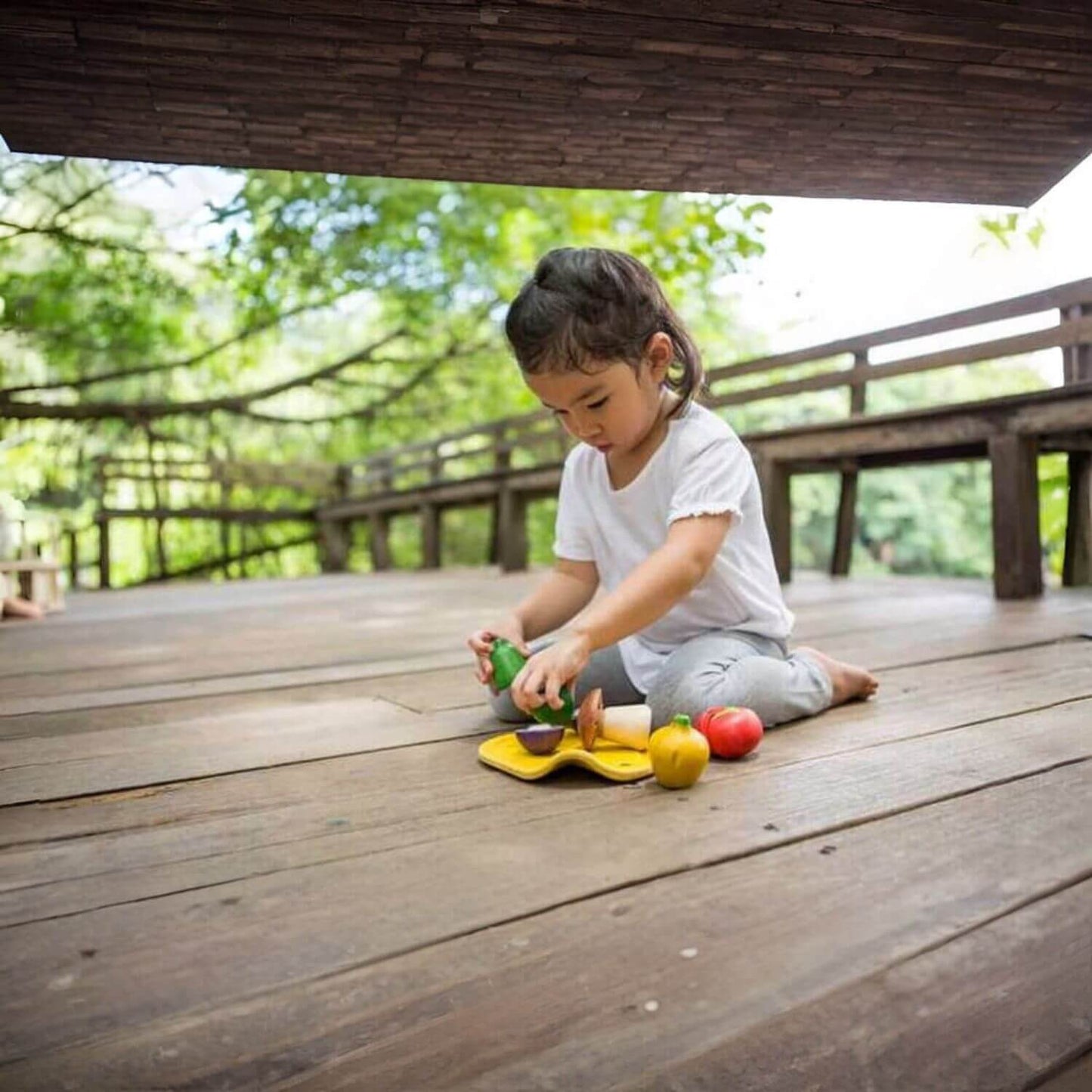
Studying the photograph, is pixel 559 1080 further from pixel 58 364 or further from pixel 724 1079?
pixel 58 364

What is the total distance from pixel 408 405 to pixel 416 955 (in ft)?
41.1

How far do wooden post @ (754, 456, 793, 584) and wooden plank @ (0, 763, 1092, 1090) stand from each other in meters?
4.52

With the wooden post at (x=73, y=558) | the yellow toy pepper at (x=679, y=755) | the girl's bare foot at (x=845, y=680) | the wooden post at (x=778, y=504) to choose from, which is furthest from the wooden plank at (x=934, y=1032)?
→ the wooden post at (x=73, y=558)

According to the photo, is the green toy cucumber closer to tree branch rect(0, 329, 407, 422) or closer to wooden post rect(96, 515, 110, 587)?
tree branch rect(0, 329, 407, 422)

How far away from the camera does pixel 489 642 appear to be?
1.91m

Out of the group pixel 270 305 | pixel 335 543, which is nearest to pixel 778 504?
pixel 270 305

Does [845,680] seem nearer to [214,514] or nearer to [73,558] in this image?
[214,514]

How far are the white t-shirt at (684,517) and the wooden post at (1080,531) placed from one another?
3.41 m

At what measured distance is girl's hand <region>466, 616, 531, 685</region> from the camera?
6.16ft

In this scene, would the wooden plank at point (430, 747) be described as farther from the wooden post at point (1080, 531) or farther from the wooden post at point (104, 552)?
the wooden post at point (104, 552)

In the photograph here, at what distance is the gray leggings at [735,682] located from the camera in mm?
1893

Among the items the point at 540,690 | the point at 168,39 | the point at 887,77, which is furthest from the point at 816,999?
the point at 887,77

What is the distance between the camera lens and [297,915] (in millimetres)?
1065

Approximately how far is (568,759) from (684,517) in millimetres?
533
